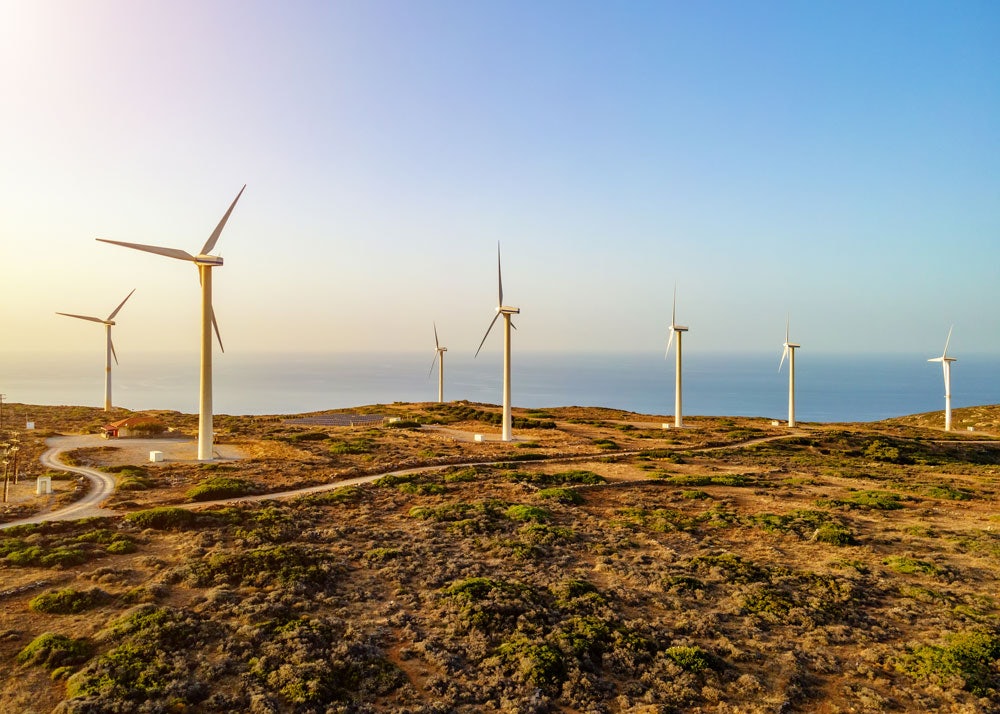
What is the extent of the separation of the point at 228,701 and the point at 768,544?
29.6 meters

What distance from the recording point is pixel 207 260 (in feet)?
177

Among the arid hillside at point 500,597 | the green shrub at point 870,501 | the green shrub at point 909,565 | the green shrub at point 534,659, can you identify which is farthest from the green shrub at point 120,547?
the green shrub at point 870,501

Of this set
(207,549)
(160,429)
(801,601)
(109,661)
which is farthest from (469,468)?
(160,429)

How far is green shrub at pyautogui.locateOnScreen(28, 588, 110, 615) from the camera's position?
2137 cm

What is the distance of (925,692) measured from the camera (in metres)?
18.1

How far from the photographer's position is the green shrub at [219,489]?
4041cm

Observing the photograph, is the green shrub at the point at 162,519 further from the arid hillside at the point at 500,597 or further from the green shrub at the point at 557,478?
the green shrub at the point at 557,478

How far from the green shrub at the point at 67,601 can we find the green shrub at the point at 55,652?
263cm

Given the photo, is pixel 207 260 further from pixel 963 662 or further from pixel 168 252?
pixel 963 662

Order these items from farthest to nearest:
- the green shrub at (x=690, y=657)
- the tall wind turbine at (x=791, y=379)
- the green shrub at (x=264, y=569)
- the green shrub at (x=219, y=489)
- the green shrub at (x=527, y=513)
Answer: the tall wind turbine at (x=791, y=379)
the green shrub at (x=219, y=489)
the green shrub at (x=527, y=513)
the green shrub at (x=264, y=569)
the green shrub at (x=690, y=657)

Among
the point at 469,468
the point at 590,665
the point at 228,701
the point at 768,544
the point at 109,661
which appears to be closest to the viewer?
the point at 228,701

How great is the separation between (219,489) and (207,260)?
2433 centimetres

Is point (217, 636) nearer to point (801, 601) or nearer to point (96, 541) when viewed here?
point (96, 541)

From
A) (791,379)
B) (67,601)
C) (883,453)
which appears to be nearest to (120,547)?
(67,601)
